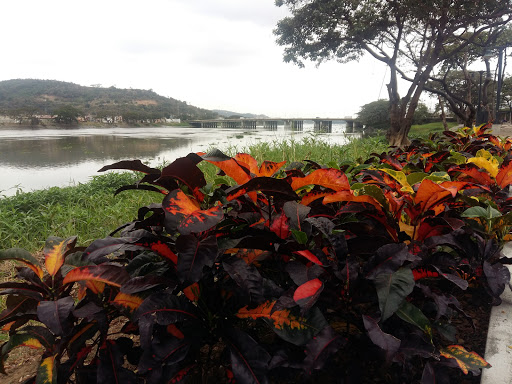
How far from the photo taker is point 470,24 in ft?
30.2

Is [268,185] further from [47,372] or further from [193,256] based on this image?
[47,372]

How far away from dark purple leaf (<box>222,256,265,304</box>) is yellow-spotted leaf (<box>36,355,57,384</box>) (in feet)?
1.20

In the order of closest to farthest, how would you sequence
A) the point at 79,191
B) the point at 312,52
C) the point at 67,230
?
1. the point at 67,230
2. the point at 79,191
3. the point at 312,52

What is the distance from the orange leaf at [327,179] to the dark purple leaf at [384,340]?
31 cm

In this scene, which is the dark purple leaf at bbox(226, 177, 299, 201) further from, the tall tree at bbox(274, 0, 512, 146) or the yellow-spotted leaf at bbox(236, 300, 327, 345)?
the tall tree at bbox(274, 0, 512, 146)

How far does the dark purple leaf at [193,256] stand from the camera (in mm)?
519

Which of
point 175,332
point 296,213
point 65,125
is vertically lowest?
point 175,332

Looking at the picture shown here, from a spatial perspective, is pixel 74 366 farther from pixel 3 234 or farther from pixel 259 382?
pixel 3 234

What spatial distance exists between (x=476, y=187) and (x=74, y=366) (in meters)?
1.19

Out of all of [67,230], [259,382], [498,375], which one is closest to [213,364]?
[259,382]

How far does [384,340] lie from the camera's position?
1.72 ft

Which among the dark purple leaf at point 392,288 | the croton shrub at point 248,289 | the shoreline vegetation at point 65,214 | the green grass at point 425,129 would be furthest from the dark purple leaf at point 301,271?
the green grass at point 425,129

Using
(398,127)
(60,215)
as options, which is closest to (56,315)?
(60,215)

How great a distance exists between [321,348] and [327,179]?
1.21 feet
